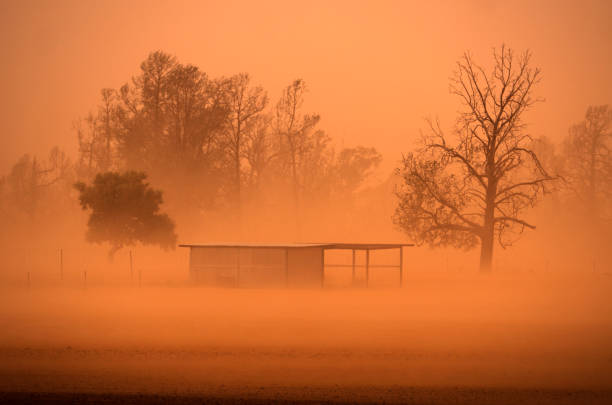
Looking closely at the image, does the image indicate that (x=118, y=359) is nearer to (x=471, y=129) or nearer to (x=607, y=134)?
(x=471, y=129)

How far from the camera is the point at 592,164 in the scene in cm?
7456

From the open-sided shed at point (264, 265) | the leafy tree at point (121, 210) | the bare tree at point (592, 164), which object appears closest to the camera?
the open-sided shed at point (264, 265)

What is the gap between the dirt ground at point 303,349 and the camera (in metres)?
14.7

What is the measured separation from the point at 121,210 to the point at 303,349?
29.4m

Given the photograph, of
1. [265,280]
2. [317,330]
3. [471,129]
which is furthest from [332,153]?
[317,330]

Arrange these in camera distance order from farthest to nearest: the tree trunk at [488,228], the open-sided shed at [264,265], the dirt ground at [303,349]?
the tree trunk at [488,228], the open-sided shed at [264,265], the dirt ground at [303,349]

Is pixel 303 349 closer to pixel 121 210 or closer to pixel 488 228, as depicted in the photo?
pixel 121 210

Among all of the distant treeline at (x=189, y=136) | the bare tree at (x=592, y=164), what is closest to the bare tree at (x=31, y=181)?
the distant treeline at (x=189, y=136)

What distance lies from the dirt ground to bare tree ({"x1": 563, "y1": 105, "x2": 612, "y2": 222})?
1879 inches

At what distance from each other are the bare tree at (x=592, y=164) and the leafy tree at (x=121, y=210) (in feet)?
155

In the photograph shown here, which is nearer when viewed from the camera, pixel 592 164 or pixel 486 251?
pixel 486 251

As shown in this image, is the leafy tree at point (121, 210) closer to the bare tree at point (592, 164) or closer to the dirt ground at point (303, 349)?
the dirt ground at point (303, 349)

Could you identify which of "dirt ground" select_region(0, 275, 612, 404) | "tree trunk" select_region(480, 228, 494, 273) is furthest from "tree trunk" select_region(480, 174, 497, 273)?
"dirt ground" select_region(0, 275, 612, 404)

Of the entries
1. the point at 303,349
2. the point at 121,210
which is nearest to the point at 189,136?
the point at 121,210
